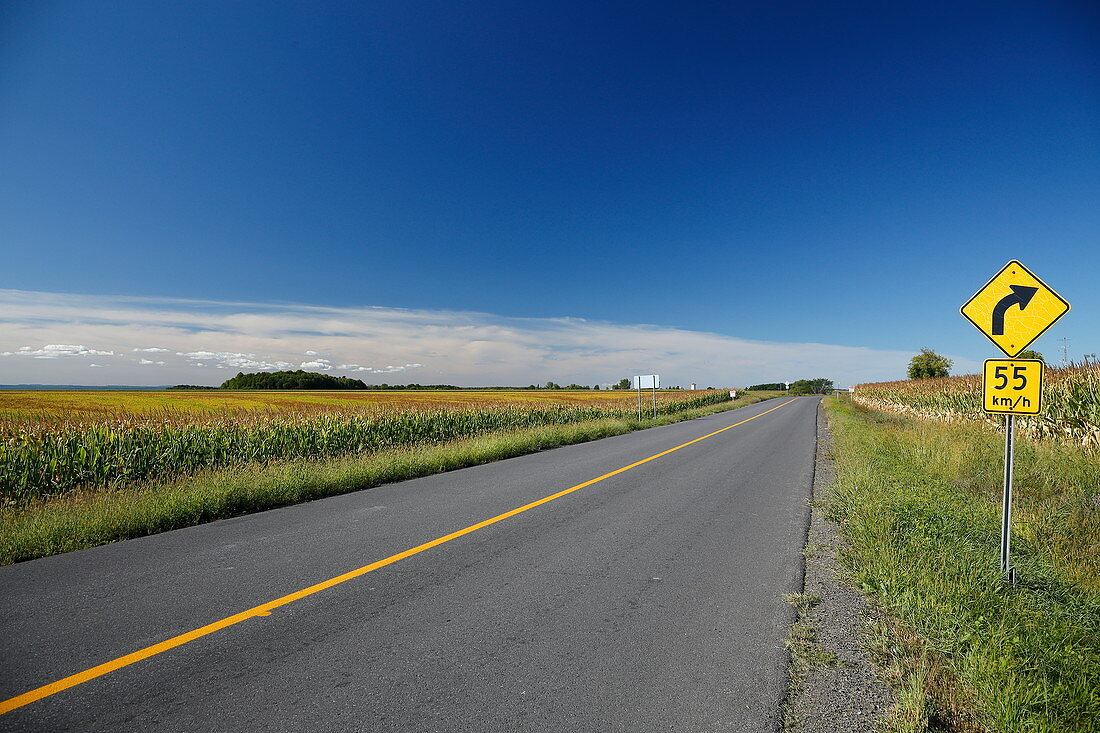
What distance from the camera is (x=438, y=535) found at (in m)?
6.22

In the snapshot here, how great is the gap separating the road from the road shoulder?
0.12 meters

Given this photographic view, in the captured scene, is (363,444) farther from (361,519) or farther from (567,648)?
(567,648)

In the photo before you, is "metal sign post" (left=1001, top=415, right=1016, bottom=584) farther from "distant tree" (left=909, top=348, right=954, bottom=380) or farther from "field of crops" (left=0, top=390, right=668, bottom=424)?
"distant tree" (left=909, top=348, right=954, bottom=380)

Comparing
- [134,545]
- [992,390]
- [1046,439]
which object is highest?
[992,390]

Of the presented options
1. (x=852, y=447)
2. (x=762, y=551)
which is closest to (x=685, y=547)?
(x=762, y=551)

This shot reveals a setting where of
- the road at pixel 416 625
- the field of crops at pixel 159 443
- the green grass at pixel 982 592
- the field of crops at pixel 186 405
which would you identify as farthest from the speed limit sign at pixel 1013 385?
the field of crops at pixel 186 405

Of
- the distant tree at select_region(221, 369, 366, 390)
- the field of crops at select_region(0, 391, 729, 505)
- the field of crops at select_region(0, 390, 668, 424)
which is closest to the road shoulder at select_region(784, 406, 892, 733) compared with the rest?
the field of crops at select_region(0, 391, 729, 505)

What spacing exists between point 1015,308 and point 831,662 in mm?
4098

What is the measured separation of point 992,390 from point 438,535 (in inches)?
238

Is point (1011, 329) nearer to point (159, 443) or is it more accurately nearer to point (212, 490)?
point (212, 490)

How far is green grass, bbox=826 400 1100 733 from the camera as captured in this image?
2732mm

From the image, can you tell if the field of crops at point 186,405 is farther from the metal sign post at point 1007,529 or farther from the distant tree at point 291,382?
the distant tree at point 291,382

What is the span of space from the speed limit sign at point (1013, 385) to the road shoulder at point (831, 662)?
2.10 m

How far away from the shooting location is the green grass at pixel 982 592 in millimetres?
2732
